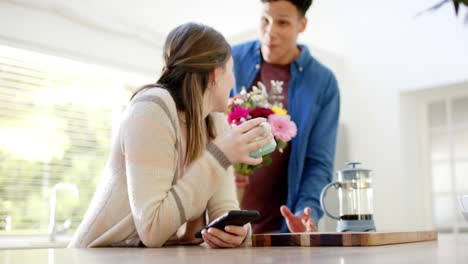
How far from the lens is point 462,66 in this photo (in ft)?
13.9

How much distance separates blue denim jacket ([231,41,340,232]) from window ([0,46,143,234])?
2.14m

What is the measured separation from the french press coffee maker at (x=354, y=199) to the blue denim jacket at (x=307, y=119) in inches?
17.1

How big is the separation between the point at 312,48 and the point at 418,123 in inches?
43.8

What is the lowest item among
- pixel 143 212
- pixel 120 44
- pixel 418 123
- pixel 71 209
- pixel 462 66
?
pixel 71 209

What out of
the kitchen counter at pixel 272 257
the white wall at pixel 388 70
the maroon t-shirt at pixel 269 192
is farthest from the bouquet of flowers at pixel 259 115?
the white wall at pixel 388 70

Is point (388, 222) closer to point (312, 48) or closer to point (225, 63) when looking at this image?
point (312, 48)

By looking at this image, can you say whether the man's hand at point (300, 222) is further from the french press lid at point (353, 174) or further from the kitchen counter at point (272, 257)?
the kitchen counter at point (272, 257)

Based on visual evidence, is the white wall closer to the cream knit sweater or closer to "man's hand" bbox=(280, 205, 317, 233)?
"man's hand" bbox=(280, 205, 317, 233)

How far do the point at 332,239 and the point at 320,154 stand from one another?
1.09 metres

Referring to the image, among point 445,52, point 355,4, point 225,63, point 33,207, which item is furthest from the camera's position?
point 355,4

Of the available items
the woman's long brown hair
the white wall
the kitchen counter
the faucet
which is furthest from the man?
the white wall

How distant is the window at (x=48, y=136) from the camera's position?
396 centimetres

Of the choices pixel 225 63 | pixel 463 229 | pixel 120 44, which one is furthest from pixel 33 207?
pixel 463 229

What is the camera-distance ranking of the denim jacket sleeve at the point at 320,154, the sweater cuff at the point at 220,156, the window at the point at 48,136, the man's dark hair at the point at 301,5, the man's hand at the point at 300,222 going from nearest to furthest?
the sweater cuff at the point at 220,156 < the man's hand at the point at 300,222 < the denim jacket sleeve at the point at 320,154 < the man's dark hair at the point at 301,5 < the window at the point at 48,136
